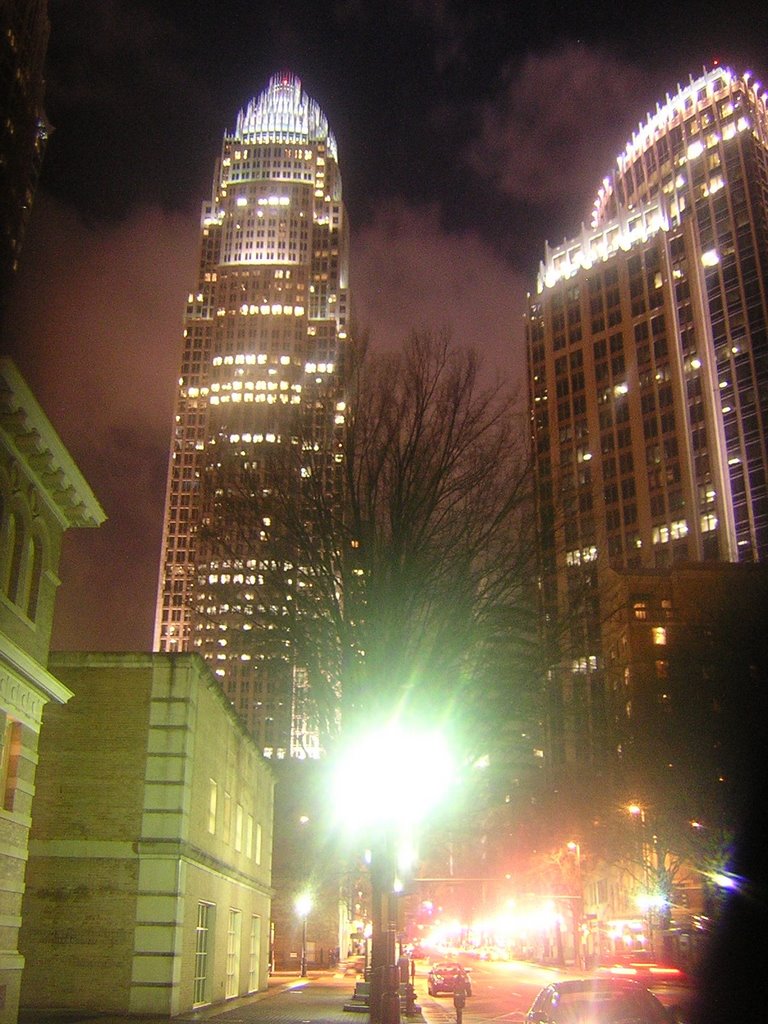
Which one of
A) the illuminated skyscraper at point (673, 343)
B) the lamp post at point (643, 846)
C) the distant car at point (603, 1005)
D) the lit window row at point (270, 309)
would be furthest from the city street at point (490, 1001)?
the lit window row at point (270, 309)

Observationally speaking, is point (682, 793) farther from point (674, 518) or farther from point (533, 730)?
point (674, 518)

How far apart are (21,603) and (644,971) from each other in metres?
21.3

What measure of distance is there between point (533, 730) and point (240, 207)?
18813 centimetres

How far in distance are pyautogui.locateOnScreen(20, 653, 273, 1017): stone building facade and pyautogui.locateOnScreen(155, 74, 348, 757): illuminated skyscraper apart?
2329 millimetres

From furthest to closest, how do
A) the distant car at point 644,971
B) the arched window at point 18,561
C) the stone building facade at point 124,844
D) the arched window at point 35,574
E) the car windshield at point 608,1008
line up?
the distant car at point 644,971 < the stone building facade at point 124,844 < the arched window at point 35,574 < the arched window at point 18,561 < the car windshield at point 608,1008

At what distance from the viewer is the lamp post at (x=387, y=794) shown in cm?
2005

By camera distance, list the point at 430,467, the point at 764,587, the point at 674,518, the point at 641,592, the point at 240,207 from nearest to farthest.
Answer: the point at 430,467, the point at 764,587, the point at 641,592, the point at 674,518, the point at 240,207

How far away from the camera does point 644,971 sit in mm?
28109

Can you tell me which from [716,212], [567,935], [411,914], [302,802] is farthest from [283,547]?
[411,914]

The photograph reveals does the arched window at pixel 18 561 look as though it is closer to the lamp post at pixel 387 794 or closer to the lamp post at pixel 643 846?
the lamp post at pixel 387 794

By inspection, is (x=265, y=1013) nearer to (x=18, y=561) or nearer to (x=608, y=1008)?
(x=18, y=561)

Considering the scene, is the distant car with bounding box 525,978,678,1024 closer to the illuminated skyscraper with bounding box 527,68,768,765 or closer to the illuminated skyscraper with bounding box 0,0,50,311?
the illuminated skyscraper with bounding box 0,0,50,311

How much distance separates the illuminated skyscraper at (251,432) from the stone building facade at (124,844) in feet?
7.64

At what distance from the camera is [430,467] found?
21625mm
